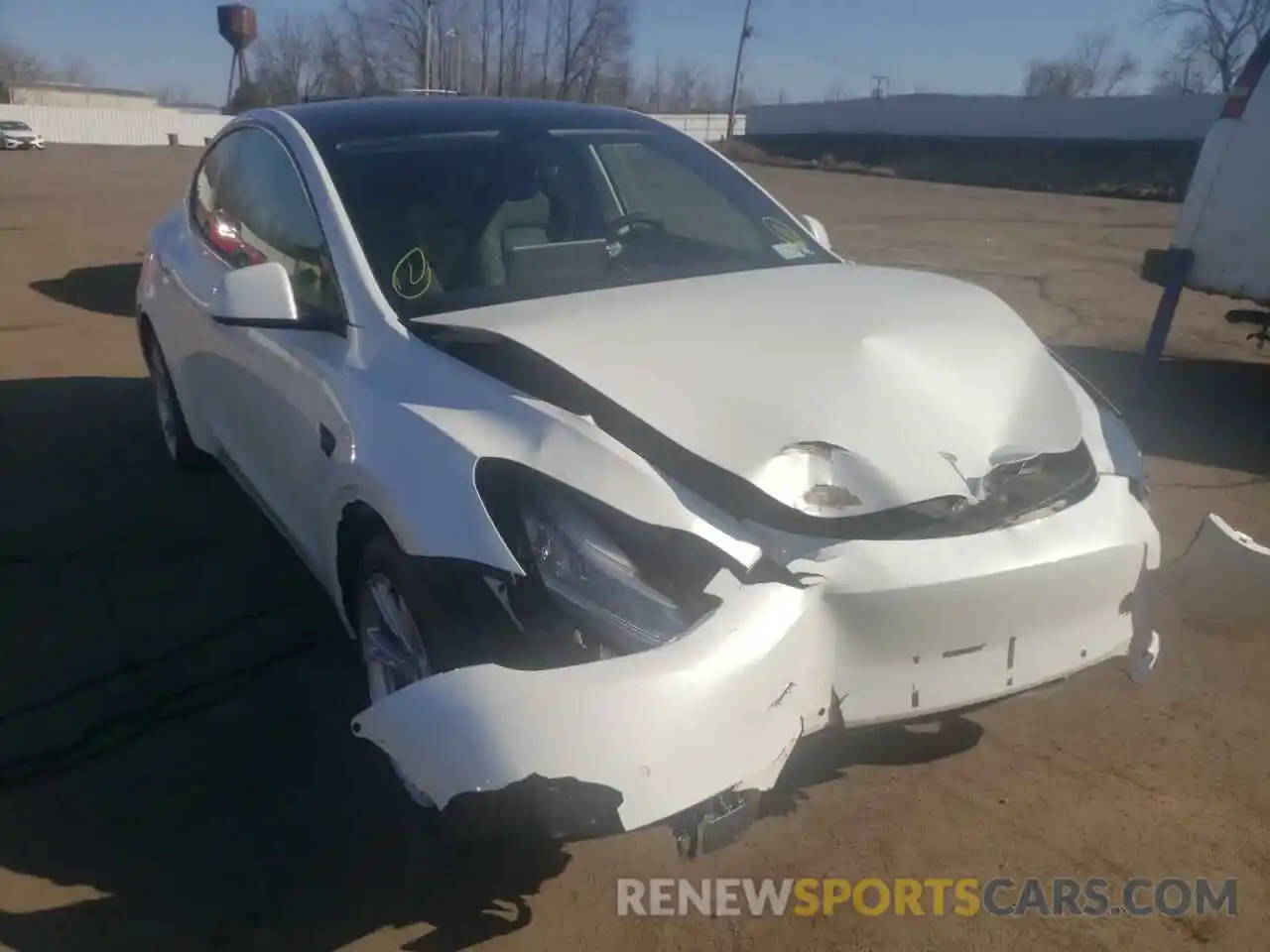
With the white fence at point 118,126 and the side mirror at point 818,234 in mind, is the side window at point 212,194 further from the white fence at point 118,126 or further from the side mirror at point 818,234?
the white fence at point 118,126

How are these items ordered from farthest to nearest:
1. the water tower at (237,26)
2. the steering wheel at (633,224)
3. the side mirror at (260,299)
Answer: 1. the water tower at (237,26)
2. the steering wheel at (633,224)
3. the side mirror at (260,299)

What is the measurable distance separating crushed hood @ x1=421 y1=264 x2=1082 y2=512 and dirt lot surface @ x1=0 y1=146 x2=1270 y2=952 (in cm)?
62

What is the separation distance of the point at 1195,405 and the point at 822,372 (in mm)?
5247

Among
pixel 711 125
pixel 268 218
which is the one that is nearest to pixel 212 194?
pixel 268 218

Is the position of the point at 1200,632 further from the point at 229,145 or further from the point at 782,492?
the point at 229,145

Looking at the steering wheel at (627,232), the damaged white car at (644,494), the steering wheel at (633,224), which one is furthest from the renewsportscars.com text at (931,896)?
the steering wheel at (633,224)

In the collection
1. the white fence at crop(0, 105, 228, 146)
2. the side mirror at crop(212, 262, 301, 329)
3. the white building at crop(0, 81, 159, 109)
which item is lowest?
the white building at crop(0, 81, 159, 109)

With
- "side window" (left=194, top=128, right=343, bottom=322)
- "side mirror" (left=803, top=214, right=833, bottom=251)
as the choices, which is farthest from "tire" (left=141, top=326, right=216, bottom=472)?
"side mirror" (left=803, top=214, right=833, bottom=251)

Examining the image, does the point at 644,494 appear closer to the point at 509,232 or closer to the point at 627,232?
the point at 509,232

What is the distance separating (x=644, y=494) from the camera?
2430 mm

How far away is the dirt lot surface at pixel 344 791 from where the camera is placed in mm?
2605

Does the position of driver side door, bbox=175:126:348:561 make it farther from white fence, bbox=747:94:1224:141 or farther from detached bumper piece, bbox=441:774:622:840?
white fence, bbox=747:94:1224:141

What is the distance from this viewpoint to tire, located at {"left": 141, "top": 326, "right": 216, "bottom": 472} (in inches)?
207

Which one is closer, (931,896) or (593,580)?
(593,580)
